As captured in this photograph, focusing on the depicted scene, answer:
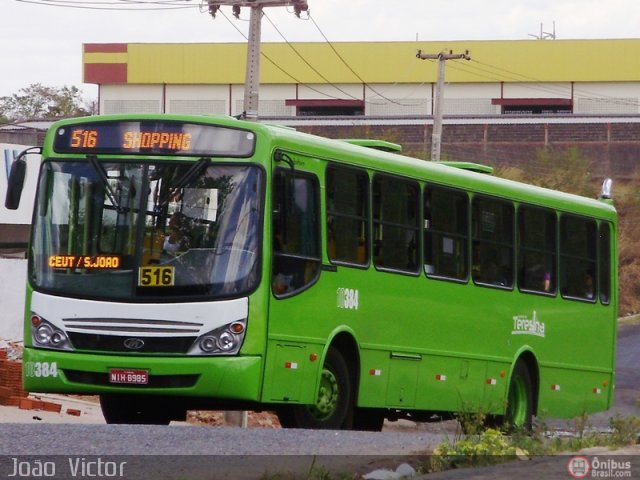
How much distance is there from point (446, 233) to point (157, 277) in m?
4.47

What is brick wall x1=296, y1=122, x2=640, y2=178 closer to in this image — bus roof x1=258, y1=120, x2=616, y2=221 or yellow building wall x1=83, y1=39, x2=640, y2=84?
yellow building wall x1=83, y1=39, x2=640, y2=84

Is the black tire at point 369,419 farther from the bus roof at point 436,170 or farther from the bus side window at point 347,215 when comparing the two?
the bus roof at point 436,170

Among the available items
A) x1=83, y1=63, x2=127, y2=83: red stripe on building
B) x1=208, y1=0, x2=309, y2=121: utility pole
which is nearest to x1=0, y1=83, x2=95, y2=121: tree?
x1=83, y1=63, x2=127, y2=83: red stripe on building

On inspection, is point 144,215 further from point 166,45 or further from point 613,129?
point 166,45

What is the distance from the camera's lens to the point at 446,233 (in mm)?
16625

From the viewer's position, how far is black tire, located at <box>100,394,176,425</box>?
587 inches

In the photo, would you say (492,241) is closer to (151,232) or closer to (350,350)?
(350,350)

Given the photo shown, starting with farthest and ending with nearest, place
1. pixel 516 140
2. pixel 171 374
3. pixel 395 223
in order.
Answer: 1. pixel 516 140
2. pixel 395 223
3. pixel 171 374

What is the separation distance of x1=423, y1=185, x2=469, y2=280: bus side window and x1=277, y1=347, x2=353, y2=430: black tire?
2.05 meters

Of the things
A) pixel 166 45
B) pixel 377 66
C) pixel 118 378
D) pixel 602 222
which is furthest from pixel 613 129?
pixel 118 378

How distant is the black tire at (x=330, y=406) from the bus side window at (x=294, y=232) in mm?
1036

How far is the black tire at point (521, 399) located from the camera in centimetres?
1861

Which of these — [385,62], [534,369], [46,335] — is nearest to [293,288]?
[46,335]

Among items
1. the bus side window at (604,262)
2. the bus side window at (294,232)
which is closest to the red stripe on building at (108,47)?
the bus side window at (604,262)
